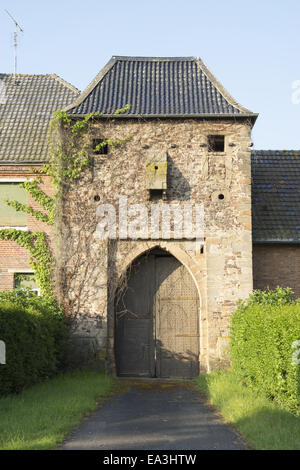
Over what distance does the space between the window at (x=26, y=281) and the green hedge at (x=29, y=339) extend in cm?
139

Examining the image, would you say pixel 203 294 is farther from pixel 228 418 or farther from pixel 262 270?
pixel 228 418

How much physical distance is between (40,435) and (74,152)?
9089 millimetres

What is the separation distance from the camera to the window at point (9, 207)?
1603cm

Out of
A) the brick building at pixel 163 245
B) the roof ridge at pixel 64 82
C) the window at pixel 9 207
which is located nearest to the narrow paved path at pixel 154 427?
the brick building at pixel 163 245

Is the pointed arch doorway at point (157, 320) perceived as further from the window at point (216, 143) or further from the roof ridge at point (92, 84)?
the roof ridge at point (92, 84)

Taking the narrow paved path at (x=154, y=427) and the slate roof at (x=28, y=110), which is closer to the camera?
the narrow paved path at (x=154, y=427)

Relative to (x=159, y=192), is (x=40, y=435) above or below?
below

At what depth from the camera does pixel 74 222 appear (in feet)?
49.6

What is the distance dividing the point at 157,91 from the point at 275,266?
19.4 ft

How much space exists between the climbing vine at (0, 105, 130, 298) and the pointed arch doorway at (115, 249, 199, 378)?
223 centimetres

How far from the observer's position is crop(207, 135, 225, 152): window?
15.3 meters

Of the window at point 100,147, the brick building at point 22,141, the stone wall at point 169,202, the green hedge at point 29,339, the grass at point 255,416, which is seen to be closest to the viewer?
the grass at point 255,416

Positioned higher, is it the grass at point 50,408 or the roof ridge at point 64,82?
the roof ridge at point 64,82
